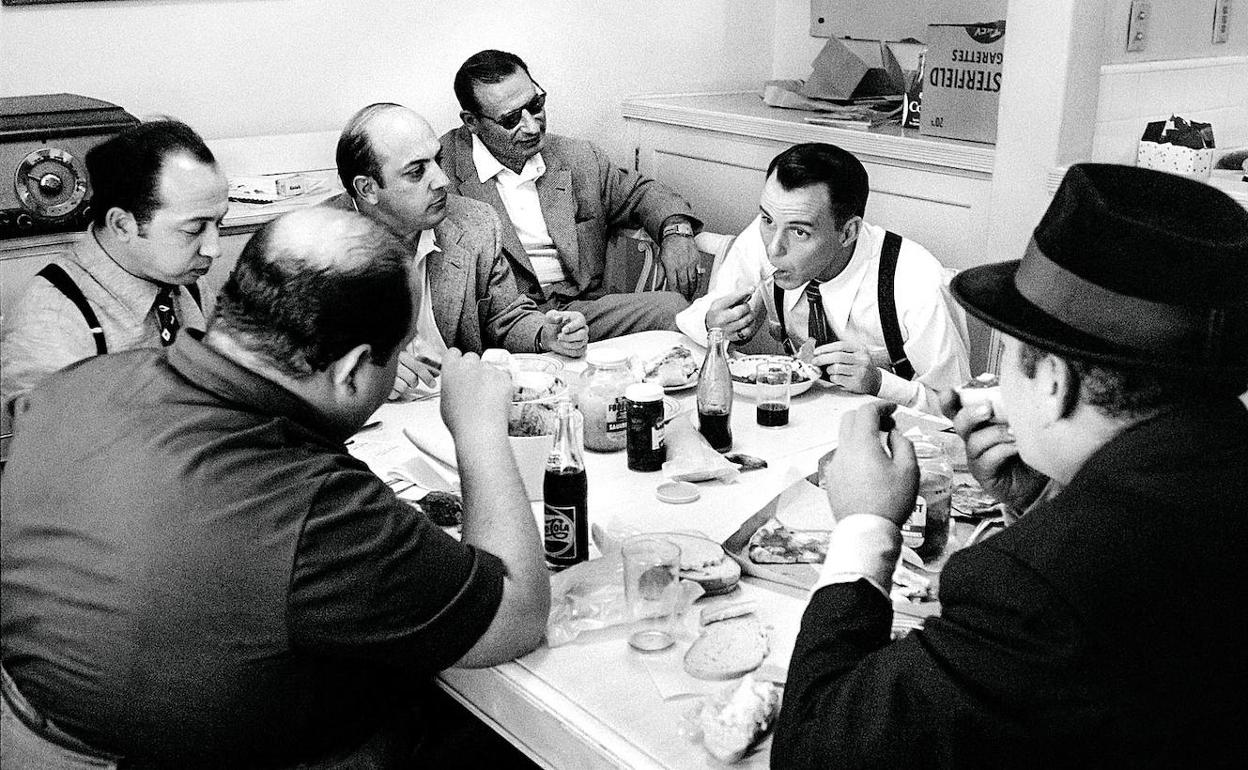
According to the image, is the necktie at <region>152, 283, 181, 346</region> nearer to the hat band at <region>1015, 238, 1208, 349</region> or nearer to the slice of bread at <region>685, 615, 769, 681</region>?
the slice of bread at <region>685, 615, 769, 681</region>

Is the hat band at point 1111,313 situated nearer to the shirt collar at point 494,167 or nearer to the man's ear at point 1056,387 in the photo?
the man's ear at point 1056,387

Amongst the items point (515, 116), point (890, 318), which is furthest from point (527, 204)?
point (890, 318)

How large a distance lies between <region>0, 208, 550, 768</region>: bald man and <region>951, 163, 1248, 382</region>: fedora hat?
71cm

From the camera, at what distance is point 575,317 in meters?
2.88

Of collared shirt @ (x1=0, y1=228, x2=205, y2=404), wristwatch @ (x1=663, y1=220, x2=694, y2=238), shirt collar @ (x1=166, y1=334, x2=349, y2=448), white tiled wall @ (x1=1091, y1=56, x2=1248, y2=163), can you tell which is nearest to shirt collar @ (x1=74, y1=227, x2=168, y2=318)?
collared shirt @ (x1=0, y1=228, x2=205, y2=404)

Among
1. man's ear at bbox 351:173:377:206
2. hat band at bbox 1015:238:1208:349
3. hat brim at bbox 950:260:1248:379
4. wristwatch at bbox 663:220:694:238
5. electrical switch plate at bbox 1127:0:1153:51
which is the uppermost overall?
electrical switch plate at bbox 1127:0:1153:51

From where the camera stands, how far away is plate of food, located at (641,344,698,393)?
8.45 feet

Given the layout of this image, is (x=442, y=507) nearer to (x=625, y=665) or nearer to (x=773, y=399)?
(x=625, y=665)

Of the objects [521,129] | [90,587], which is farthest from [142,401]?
[521,129]

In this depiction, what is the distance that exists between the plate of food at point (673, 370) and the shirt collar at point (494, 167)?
151 centimetres

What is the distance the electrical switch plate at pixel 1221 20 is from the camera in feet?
13.1

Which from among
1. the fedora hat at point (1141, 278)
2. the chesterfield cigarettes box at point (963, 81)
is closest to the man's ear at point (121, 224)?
the fedora hat at point (1141, 278)

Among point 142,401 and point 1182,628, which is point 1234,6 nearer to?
point 1182,628

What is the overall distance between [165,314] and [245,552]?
155 centimetres
